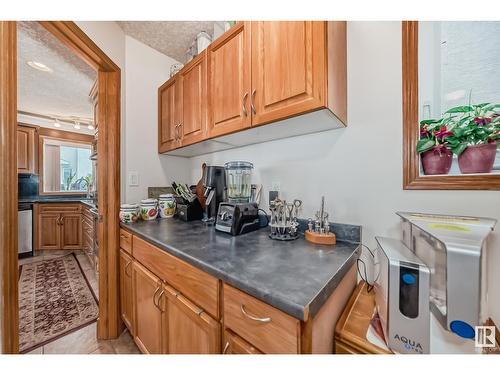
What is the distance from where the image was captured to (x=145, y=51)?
1770mm

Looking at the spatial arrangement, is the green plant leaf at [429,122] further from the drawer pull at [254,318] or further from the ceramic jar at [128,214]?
the ceramic jar at [128,214]

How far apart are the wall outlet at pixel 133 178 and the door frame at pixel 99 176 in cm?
16

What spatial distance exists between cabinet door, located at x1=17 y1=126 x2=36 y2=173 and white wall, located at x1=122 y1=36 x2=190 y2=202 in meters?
3.07

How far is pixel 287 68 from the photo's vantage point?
92 centimetres

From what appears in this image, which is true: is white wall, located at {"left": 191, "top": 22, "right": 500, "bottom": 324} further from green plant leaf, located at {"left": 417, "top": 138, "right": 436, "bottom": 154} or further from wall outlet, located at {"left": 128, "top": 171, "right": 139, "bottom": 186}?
wall outlet, located at {"left": 128, "top": 171, "right": 139, "bottom": 186}

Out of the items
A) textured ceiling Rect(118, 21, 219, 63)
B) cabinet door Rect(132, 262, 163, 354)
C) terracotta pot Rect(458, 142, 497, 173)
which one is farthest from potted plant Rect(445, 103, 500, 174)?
textured ceiling Rect(118, 21, 219, 63)

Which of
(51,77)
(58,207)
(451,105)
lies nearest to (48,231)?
(58,207)

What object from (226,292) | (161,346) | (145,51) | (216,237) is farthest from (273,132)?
(145,51)

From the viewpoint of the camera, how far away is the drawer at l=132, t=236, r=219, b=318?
72 cm
